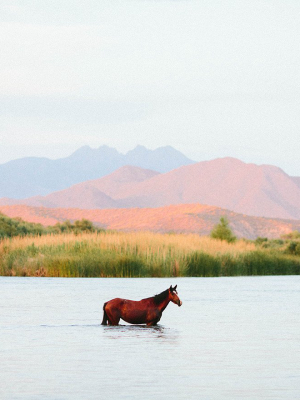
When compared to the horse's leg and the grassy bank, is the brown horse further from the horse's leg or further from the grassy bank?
the grassy bank

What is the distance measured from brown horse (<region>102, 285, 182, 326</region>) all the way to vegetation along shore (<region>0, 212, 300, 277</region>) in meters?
17.6

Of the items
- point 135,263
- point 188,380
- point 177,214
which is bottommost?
point 188,380

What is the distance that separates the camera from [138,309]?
17203 millimetres

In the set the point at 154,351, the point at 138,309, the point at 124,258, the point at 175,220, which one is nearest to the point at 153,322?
the point at 138,309

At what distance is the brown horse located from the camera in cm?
1709

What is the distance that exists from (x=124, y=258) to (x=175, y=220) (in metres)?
103

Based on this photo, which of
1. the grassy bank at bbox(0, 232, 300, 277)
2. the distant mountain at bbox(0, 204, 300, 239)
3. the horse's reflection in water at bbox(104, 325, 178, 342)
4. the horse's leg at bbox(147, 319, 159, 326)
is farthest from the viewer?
the distant mountain at bbox(0, 204, 300, 239)

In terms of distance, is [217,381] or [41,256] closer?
[217,381]

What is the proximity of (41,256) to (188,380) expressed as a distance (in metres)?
26.2

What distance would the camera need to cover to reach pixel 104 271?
1384 inches

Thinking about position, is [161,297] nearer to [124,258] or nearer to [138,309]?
[138,309]

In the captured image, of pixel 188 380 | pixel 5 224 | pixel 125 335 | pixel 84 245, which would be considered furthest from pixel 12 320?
pixel 5 224

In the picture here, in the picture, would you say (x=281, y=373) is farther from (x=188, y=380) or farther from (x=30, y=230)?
(x=30, y=230)

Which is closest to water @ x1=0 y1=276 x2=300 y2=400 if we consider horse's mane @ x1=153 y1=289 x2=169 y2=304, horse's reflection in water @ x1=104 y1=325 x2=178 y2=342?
horse's reflection in water @ x1=104 y1=325 x2=178 y2=342
